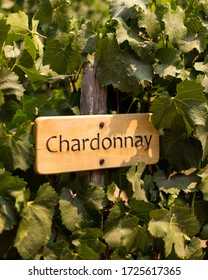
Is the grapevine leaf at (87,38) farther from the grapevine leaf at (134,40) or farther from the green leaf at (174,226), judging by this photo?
the green leaf at (174,226)

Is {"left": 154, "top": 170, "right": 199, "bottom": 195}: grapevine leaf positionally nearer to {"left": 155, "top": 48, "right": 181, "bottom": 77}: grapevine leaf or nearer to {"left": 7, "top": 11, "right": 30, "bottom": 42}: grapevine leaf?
{"left": 155, "top": 48, "right": 181, "bottom": 77}: grapevine leaf

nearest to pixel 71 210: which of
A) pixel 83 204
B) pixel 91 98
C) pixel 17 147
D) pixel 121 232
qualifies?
pixel 83 204

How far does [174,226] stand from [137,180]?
205mm

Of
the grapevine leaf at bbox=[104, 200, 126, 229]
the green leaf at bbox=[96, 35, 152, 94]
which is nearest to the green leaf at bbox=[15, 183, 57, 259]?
the grapevine leaf at bbox=[104, 200, 126, 229]

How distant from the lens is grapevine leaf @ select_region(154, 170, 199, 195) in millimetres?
2215

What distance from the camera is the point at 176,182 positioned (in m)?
2.26

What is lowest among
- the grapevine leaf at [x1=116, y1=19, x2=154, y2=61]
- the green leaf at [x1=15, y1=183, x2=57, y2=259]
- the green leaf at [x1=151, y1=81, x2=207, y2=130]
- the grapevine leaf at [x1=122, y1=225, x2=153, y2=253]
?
the grapevine leaf at [x1=122, y1=225, x2=153, y2=253]

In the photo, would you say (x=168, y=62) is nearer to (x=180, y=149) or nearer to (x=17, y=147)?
(x=180, y=149)

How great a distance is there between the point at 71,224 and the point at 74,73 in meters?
0.56

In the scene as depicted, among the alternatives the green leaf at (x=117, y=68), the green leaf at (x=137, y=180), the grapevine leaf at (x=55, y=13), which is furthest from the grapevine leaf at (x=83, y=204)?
the grapevine leaf at (x=55, y=13)

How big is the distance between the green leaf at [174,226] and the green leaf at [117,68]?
45cm

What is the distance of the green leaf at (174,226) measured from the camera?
2045 mm

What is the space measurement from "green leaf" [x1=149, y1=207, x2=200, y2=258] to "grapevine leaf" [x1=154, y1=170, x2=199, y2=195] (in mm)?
113
